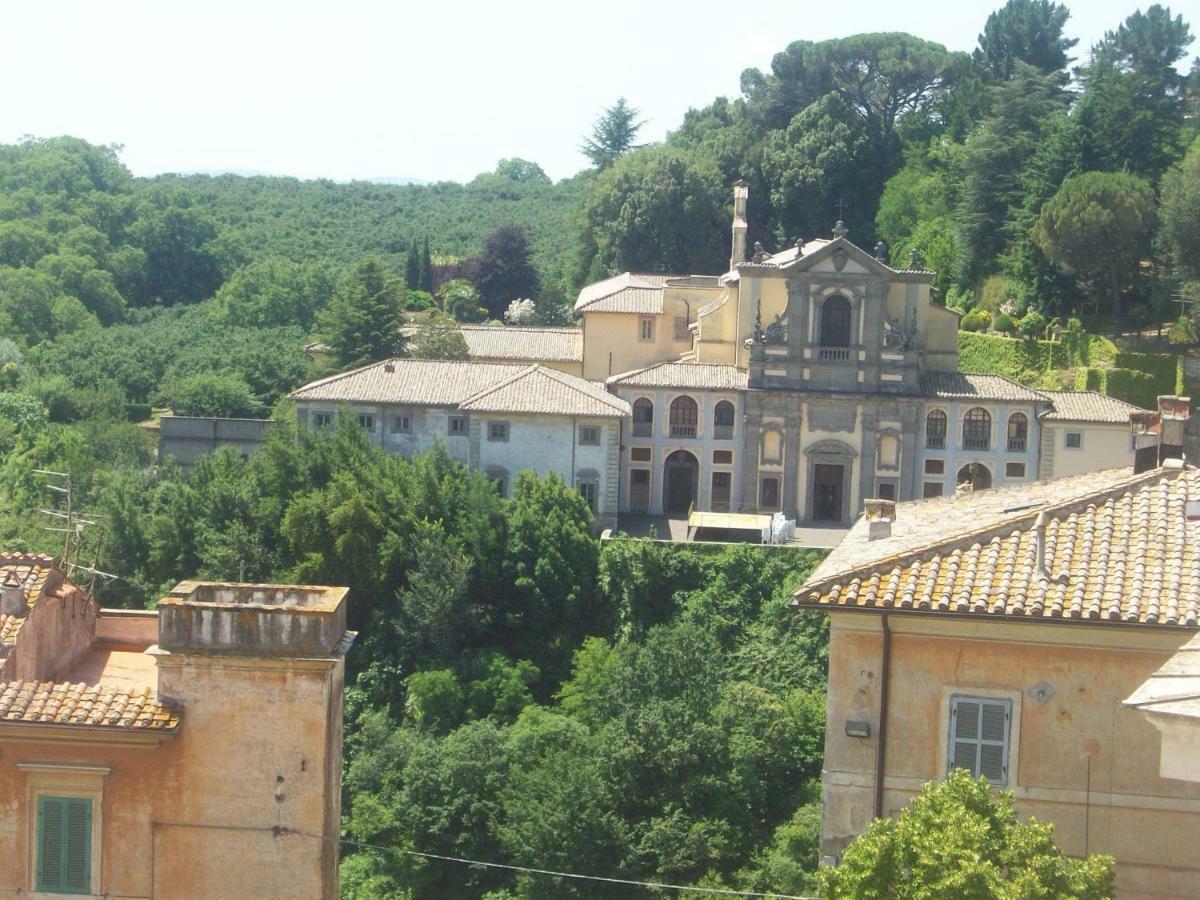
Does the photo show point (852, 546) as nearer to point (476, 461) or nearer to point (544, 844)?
point (544, 844)

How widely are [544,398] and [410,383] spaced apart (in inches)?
168

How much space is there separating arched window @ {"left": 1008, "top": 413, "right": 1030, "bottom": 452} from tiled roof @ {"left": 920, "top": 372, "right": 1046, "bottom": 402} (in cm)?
58

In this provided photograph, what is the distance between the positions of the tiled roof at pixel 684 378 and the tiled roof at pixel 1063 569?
35.5 m

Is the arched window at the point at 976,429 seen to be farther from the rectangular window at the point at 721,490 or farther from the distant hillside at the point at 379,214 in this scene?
the distant hillside at the point at 379,214

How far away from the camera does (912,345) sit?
2158 inches

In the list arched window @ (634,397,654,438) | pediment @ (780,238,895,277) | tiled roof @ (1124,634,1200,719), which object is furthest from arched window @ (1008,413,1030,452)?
tiled roof @ (1124,634,1200,719)

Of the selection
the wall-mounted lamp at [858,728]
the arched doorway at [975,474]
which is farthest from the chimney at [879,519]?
the arched doorway at [975,474]

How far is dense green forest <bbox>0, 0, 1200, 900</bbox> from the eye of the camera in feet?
123

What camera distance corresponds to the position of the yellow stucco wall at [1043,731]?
1584cm

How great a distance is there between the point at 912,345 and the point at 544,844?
24011 mm

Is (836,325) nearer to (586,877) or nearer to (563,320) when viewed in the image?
(586,877)

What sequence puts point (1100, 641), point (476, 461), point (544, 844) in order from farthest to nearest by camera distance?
point (476, 461) < point (544, 844) < point (1100, 641)

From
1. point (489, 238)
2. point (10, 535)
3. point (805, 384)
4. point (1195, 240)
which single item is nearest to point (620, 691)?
point (805, 384)

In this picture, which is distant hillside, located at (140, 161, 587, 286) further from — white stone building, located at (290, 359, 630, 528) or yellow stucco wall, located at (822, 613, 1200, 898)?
yellow stucco wall, located at (822, 613, 1200, 898)
